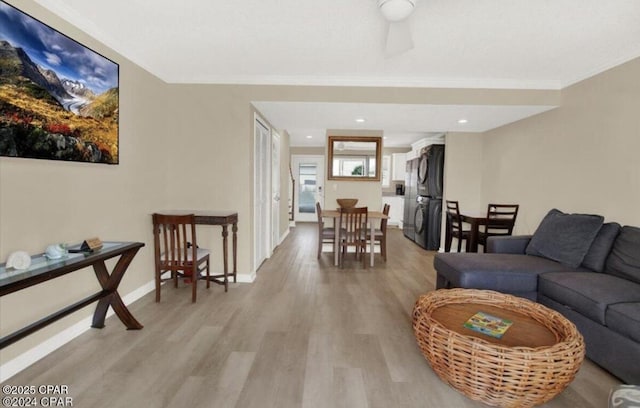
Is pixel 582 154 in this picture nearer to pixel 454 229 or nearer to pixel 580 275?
pixel 580 275

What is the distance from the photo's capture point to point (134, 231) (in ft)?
9.45

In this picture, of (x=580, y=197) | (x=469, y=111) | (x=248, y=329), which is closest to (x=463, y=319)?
(x=248, y=329)

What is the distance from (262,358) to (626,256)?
289 cm

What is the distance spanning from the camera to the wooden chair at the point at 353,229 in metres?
4.09

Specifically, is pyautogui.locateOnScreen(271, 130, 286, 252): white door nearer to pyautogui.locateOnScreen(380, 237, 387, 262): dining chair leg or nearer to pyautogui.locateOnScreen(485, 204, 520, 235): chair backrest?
pyautogui.locateOnScreen(380, 237, 387, 262): dining chair leg

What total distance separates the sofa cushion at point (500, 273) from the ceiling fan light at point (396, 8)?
79.4 inches

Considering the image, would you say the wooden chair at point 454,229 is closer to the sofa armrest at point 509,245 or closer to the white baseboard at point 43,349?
the sofa armrest at point 509,245

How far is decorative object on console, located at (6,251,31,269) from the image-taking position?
1593 millimetres

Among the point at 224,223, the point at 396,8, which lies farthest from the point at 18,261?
the point at 396,8

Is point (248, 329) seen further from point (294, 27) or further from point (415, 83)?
point (415, 83)

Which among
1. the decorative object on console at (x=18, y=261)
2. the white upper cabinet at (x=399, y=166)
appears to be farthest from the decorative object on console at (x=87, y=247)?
the white upper cabinet at (x=399, y=166)

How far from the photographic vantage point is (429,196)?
17.5ft

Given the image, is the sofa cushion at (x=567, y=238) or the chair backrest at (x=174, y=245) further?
the chair backrest at (x=174, y=245)

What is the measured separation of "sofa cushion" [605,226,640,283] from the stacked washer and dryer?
9.08ft
